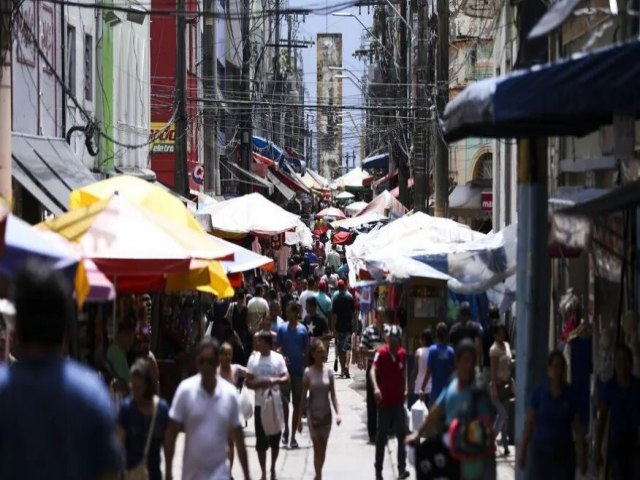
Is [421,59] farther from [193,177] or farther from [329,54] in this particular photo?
[329,54]

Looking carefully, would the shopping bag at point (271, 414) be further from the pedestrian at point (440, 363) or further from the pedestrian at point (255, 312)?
the pedestrian at point (255, 312)

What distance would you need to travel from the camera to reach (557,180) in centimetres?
2006

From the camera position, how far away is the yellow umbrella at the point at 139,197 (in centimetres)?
1513

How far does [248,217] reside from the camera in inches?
1097

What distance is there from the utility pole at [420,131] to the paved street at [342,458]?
43.9ft

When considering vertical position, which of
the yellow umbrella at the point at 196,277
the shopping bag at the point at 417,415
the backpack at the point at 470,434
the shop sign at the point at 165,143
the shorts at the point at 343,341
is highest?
the shop sign at the point at 165,143

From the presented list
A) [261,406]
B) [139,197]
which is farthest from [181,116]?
[261,406]

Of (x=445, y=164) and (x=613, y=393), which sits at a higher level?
(x=445, y=164)

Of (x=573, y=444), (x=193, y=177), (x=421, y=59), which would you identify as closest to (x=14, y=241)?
(x=573, y=444)

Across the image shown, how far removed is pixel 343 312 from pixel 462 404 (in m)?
15.3

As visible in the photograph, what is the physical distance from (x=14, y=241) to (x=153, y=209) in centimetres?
543

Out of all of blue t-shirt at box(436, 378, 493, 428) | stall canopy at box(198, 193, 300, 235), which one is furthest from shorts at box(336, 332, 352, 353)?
blue t-shirt at box(436, 378, 493, 428)

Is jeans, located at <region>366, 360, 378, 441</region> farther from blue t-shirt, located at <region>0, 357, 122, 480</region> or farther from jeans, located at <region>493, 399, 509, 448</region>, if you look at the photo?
blue t-shirt, located at <region>0, 357, 122, 480</region>

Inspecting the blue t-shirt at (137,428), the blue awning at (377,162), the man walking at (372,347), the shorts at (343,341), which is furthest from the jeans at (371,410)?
the blue awning at (377,162)
